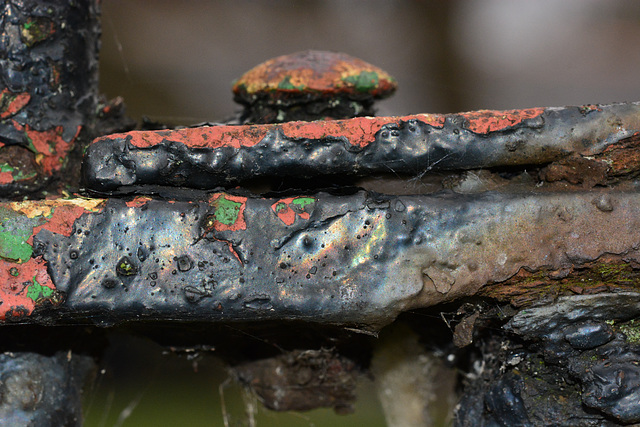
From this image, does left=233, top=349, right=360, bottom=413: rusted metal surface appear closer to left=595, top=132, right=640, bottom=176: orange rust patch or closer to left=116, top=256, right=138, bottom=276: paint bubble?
left=116, top=256, right=138, bottom=276: paint bubble

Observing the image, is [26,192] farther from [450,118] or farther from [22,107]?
[450,118]

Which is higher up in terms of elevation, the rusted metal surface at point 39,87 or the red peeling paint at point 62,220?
the rusted metal surface at point 39,87

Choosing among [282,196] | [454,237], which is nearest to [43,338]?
[282,196]

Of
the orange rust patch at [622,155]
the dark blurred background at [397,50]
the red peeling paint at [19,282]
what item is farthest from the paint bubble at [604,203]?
the dark blurred background at [397,50]

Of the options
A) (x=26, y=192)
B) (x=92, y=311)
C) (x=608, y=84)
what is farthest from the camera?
(x=608, y=84)

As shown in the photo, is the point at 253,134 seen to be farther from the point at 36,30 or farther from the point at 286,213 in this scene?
the point at 36,30

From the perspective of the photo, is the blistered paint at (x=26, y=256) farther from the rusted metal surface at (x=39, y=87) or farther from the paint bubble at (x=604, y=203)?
the paint bubble at (x=604, y=203)

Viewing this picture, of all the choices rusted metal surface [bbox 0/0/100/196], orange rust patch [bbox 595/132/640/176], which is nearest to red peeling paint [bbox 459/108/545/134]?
orange rust patch [bbox 595/132/640/176]

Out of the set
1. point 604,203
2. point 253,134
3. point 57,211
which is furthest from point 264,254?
point 604,203
